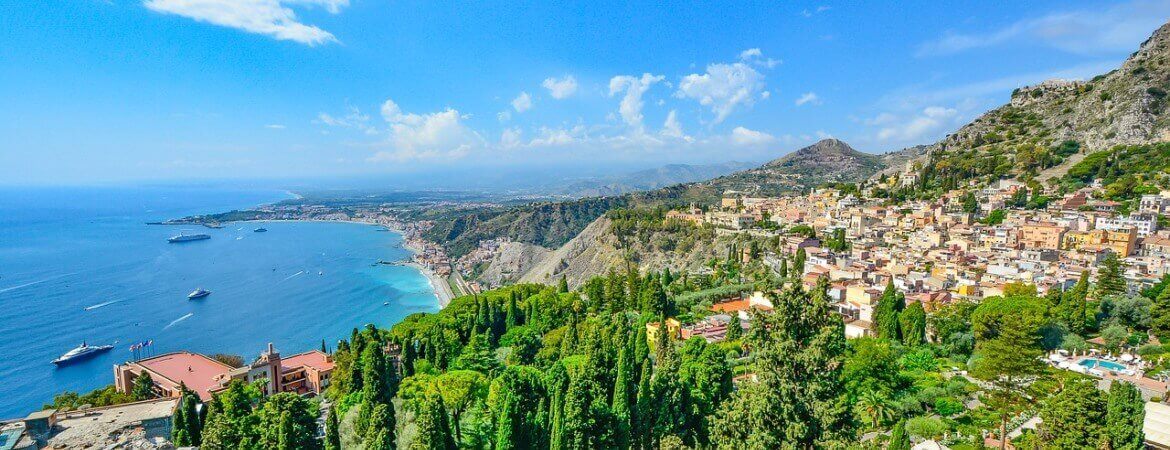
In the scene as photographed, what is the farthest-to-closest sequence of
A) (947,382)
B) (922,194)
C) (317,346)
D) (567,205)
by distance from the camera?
1. (567,205)
2. (922,194)
3. (317,346)
4. (947,382)

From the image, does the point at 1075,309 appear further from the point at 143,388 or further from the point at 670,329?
the point at 143,388

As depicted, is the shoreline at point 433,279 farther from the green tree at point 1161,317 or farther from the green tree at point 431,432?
the green tree at point 1161,317

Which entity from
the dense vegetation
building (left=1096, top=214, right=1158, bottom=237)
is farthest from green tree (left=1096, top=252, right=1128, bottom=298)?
the dense vegetation

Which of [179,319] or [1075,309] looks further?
[179,319]

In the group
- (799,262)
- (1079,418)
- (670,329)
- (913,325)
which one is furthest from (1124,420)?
(799,262)

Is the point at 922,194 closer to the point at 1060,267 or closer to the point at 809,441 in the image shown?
the point at 1060,267

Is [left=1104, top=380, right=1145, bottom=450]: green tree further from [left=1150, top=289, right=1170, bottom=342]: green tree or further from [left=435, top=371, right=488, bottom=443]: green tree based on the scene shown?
[left=435, top=371, right=488, bottom=443]: green tree

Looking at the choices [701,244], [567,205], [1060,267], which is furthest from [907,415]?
[567,205]
